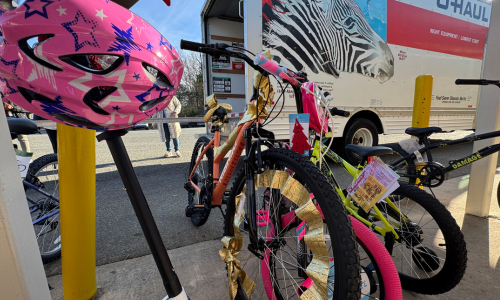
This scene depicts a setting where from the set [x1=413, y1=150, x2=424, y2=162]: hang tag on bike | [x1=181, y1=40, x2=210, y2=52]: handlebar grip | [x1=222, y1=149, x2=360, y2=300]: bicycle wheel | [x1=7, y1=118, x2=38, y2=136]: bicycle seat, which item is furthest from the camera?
[x1=413, y1=150, x2=424, y2=162]: hang tag on bike

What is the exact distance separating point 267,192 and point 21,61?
4.09ft

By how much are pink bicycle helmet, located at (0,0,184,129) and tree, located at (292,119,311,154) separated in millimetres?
637

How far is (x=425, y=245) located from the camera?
1.67 m

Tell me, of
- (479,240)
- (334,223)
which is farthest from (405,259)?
(334,223)

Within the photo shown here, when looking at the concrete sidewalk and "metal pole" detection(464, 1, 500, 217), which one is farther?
"metal pole" detection(464, 1, 500, 217)

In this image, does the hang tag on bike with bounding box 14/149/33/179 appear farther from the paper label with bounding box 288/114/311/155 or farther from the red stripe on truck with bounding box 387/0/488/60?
the red stripe on truck with bounding box 387/0/488/60

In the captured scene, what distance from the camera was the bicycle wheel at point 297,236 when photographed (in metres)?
0.89

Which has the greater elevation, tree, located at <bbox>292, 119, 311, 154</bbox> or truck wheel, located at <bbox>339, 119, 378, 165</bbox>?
tree, located at <bbox>292, 119, 311, 154</bbox>

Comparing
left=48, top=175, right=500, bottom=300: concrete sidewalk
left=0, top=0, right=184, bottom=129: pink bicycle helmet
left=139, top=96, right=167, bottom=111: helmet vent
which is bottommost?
left=48, top=175, right=500, bottom=300: concrete sidewalk

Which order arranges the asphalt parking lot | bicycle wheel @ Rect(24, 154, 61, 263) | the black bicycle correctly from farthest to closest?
the black bicycle < the asphalt parking lot < bicycle wheel @ Rect(24, 154, 61, 263)

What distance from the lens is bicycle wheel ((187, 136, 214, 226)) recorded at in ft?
6.91

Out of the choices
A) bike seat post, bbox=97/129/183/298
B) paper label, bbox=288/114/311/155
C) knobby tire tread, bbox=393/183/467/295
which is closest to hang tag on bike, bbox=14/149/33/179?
bike seat post, bbox=97/129/183/298

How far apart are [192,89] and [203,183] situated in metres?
20.9

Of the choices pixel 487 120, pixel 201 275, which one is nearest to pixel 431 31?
pixel 487 120
